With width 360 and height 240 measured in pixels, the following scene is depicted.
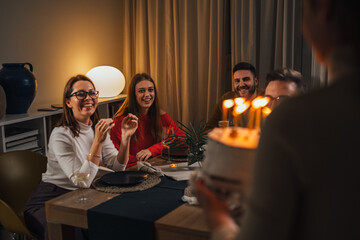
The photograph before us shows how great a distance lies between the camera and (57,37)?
3.65m

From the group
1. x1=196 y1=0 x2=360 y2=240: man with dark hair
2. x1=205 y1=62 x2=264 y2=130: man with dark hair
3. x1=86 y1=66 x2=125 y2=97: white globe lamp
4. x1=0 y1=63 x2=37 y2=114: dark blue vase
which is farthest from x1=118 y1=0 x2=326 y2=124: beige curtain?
x1=196 y1=0 x2=360 y2=240: man with dark hair

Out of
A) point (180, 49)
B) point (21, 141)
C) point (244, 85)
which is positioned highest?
point (180, 49)

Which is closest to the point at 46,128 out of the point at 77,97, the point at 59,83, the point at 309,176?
the point at 59,83

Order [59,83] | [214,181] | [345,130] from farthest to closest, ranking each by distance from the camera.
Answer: [59,83], [214,181], [345,130]

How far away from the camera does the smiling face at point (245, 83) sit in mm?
3512

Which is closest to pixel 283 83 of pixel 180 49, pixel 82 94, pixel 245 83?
pixel 245 83

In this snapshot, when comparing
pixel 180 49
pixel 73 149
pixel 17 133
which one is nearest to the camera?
pixel 73 149

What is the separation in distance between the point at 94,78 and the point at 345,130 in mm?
3425

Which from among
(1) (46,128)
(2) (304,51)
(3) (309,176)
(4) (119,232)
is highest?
(2) (304,51)

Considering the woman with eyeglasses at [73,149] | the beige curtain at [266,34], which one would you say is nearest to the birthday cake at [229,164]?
the woman with eyeglasses at [73,149]

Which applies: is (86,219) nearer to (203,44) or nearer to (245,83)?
(245,83)

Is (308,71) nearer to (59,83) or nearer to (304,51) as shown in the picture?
(304,51)

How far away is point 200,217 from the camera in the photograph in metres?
1.51

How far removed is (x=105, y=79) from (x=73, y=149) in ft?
5.44
